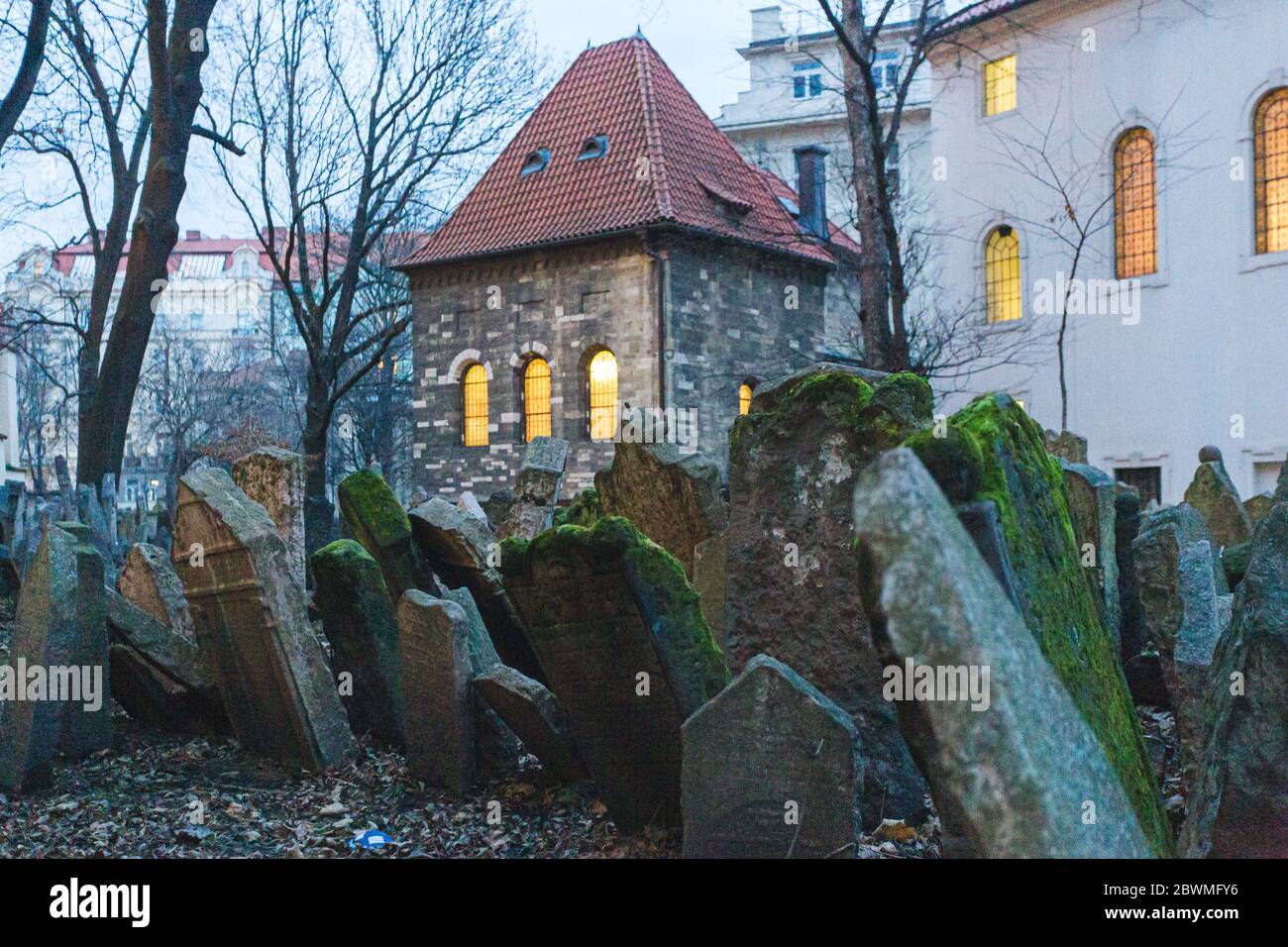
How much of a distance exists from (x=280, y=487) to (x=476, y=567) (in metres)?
2.71

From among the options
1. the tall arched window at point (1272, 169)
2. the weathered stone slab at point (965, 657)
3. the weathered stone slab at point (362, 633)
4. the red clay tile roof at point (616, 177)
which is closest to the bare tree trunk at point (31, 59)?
the weathered stone slab at point (362, 633)

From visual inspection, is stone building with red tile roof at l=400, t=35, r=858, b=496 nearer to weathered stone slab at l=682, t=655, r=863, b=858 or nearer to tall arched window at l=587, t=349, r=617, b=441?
tall arched window at l=587, t=349, r=617, b=441

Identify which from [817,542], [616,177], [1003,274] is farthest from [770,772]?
[616,177]

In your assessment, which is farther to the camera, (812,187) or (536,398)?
(812,187)

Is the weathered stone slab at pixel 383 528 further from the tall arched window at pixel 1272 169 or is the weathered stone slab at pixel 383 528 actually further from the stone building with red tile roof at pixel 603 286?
the tall arched window at pixel 1272 169

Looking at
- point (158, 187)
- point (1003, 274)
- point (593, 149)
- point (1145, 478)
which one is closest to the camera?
point (158, 187)

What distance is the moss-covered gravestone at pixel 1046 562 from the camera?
296 cm

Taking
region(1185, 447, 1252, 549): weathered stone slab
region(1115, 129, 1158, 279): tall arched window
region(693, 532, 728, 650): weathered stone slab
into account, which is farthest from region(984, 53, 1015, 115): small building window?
region(693, 532, 728, 650): weathered stone slab

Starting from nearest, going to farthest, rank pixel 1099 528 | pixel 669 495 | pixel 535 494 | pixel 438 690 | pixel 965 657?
pixel 965 657 < pixel 438 690 < pixel 1099 528 < pixel 669 495 < pixel 535 494

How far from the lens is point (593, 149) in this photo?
93.1ft

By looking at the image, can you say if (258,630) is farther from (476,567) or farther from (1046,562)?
(1046,562)
